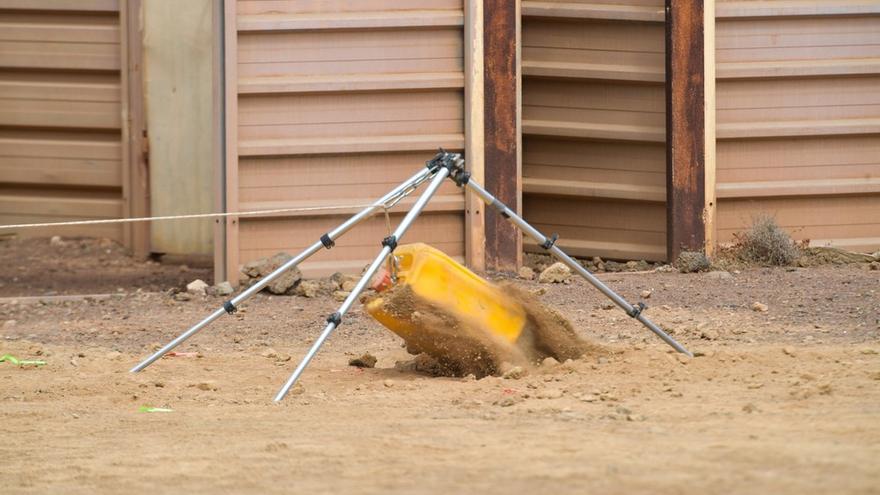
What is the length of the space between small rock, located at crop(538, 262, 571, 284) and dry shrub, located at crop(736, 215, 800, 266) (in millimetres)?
1331

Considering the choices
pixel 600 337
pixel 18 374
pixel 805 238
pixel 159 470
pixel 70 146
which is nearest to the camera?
pixel 159 470

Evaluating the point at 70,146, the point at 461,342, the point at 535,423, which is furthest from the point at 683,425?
the point at 70,146

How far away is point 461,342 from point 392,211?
116 inches

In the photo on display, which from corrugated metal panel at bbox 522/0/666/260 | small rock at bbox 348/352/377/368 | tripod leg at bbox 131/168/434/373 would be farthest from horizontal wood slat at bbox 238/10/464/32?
small rock at bbox 348/352/377/368

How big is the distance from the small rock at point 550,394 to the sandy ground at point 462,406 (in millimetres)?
18

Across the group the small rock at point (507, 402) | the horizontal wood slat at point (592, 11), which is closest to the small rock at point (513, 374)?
the small rock at point (507, 402)

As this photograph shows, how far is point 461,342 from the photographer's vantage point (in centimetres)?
697

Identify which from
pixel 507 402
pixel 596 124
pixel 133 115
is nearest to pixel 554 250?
pixel 507 402

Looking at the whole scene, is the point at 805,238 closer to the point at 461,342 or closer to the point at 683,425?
the point at 461,342

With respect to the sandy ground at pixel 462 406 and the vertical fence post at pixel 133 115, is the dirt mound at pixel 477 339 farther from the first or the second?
the vertical fence post at pixel 133 115

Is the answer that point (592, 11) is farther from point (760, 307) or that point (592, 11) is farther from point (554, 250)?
point (554, 250)

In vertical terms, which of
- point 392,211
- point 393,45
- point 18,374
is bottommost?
point 18,374

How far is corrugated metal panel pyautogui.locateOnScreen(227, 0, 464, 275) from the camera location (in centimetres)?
966

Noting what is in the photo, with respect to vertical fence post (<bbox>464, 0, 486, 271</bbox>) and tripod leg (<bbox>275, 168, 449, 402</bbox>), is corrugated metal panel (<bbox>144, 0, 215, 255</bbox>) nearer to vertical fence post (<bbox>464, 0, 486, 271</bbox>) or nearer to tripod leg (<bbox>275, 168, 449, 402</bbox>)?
vertical fence post (<bbox>464, 0, 486, 271</bbox>)
